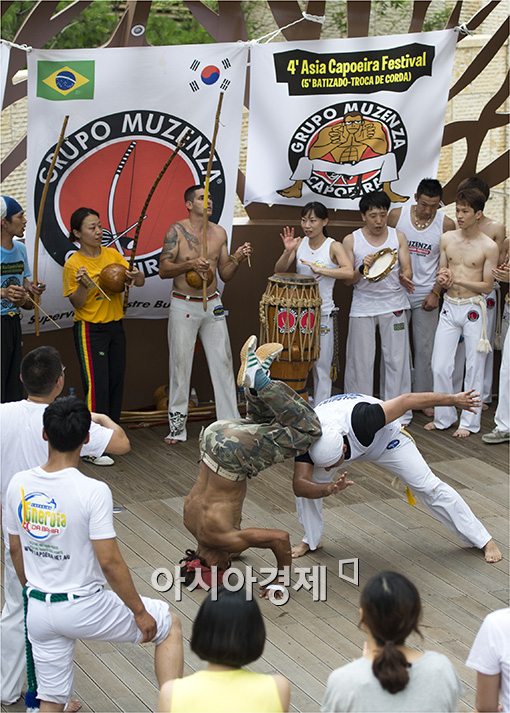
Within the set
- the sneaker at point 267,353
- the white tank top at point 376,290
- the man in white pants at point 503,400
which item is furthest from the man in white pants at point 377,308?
the sneaker at point 267,353

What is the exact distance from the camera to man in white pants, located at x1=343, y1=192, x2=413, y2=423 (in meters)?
8.22

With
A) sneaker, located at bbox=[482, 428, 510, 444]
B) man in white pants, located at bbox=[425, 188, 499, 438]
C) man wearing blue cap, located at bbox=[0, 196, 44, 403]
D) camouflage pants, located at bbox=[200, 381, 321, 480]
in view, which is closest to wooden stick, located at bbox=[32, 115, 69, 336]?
man wearing blue cap, located at bbox=[0, 196, 44, 403]

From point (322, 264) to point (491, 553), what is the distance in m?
2.69

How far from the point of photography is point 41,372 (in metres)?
4.55

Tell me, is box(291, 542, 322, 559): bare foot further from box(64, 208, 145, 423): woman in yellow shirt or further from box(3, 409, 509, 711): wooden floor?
box(64, 208, 145, 423): woman in yellow shirt

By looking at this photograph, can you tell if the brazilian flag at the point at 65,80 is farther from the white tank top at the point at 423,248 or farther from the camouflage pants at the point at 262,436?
the camouflage pants at the point at 262,436

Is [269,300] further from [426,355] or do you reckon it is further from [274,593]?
[274,593]

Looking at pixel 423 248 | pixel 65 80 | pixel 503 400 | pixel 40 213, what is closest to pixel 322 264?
pixel 423 248

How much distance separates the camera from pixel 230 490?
5.52m

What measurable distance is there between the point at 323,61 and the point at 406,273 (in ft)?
5.30

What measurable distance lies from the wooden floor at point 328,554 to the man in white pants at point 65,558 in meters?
0.72

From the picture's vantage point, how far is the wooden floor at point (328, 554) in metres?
5.04

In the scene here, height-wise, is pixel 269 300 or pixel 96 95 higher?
pixel 96 95

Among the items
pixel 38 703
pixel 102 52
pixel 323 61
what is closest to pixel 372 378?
pixel 323 61
